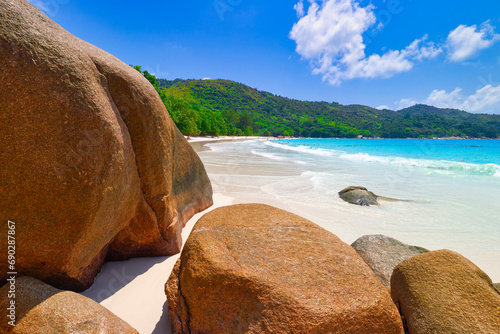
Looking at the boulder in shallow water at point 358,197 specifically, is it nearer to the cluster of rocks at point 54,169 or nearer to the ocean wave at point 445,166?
the cluster of rocks at point 54,169

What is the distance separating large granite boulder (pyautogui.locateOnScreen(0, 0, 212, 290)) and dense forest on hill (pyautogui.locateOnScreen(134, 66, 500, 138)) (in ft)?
198

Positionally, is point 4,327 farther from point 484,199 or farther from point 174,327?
point 484,199

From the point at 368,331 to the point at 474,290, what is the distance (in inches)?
43.4

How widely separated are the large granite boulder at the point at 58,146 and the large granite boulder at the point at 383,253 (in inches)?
122

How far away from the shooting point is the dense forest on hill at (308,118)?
98000 millimetres

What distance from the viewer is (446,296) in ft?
6.87

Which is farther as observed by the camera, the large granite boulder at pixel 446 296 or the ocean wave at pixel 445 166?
the ocean wave at pixel 445 166

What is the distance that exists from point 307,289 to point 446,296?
126 centimetres

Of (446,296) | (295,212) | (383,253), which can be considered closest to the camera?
(446,296)

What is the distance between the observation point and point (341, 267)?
206 centimetres

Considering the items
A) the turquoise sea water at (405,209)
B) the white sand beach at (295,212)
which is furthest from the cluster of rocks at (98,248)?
the turquoise sea water at (405,209)

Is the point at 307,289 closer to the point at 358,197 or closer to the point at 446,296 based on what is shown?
the point at 446,296

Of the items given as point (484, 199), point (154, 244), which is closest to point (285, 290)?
point (154, 244)

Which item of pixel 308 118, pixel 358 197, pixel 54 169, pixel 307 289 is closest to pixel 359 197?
pixel 358 197
